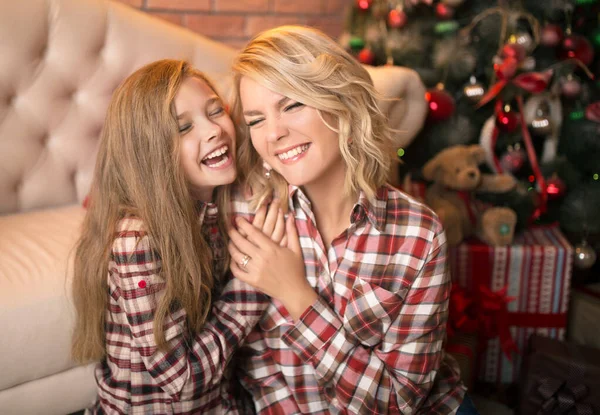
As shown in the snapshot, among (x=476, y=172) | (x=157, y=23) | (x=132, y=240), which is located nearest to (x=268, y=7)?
(x=157, y=23)

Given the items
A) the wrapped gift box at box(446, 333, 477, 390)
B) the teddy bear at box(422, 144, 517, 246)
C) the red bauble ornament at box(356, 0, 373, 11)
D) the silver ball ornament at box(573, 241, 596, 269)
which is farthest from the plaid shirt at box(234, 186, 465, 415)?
the red bauble ornament at box(356, 0, 373, 11)

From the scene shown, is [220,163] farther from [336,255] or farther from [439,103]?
[439,103]

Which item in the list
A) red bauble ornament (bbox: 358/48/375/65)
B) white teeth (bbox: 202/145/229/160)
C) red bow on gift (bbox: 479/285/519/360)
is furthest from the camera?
red bauble ornament (bbox: 358/48/375/65)

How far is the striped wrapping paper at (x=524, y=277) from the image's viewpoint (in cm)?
192

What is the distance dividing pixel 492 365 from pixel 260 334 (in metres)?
1.06

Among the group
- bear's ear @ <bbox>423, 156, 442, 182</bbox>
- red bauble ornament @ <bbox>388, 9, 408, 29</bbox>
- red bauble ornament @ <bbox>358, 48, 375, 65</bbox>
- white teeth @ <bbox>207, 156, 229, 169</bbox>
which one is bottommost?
bear's ear @ <bbox>423, 156, 442, 182</bbox>

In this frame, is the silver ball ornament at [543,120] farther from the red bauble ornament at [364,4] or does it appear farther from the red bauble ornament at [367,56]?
the red bauble ornament at [364,4]

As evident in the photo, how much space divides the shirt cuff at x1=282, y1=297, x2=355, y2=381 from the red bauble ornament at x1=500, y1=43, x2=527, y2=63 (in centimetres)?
119

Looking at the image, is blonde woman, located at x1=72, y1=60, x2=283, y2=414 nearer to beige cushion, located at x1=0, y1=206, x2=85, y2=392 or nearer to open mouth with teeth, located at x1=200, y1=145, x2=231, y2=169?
open mouth with teeth, located at x1=200, y1=145, x2=231, y2=169

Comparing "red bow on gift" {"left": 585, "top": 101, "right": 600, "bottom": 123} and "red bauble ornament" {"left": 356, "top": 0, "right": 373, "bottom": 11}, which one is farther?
"red bauble ornament" {"left": 356, "top": 0, "right": 373, "bottom": 11}

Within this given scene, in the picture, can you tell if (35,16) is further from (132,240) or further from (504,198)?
(504,198)

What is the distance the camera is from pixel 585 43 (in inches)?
75.2

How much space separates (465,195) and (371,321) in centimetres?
94

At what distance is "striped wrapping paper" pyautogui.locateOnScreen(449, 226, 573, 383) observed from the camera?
1.92 metres
